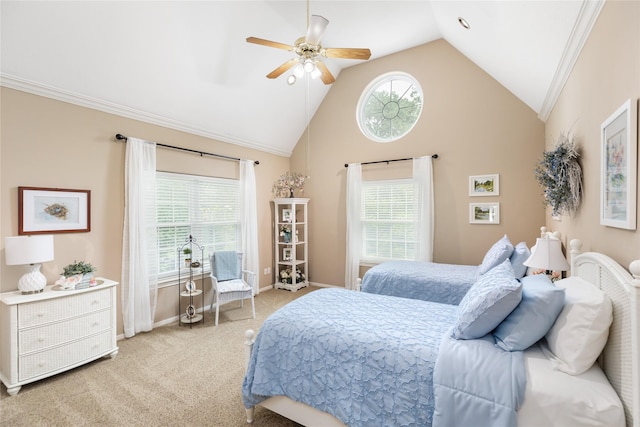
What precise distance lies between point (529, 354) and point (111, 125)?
4.19 m

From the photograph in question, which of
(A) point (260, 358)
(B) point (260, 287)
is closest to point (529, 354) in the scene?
(A) point (260, 358)

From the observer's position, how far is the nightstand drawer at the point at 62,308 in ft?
7.68

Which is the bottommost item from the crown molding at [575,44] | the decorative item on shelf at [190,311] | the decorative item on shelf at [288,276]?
the decorative item on shelf at [190,311]

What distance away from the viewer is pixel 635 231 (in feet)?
4.22

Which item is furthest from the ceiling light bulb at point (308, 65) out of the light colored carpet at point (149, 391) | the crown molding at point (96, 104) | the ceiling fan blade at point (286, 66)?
the light colored carpet at point (149, 391)

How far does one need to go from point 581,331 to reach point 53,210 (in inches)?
161

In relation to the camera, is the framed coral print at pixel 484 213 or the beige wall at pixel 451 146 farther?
the framed coral print at pixel 484 213

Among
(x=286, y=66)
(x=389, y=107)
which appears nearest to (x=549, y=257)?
(x=286, y=66)

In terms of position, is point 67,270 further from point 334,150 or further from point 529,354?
point 334,150

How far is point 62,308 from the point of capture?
252 centimetres

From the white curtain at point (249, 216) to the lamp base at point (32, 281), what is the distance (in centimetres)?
248

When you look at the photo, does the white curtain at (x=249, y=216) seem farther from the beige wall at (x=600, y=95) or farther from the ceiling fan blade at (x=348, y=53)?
the beige wall at (x=600, y=95)

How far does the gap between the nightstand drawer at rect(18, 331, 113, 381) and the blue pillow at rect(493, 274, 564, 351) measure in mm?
3337

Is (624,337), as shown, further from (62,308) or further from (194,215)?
(194,215)
